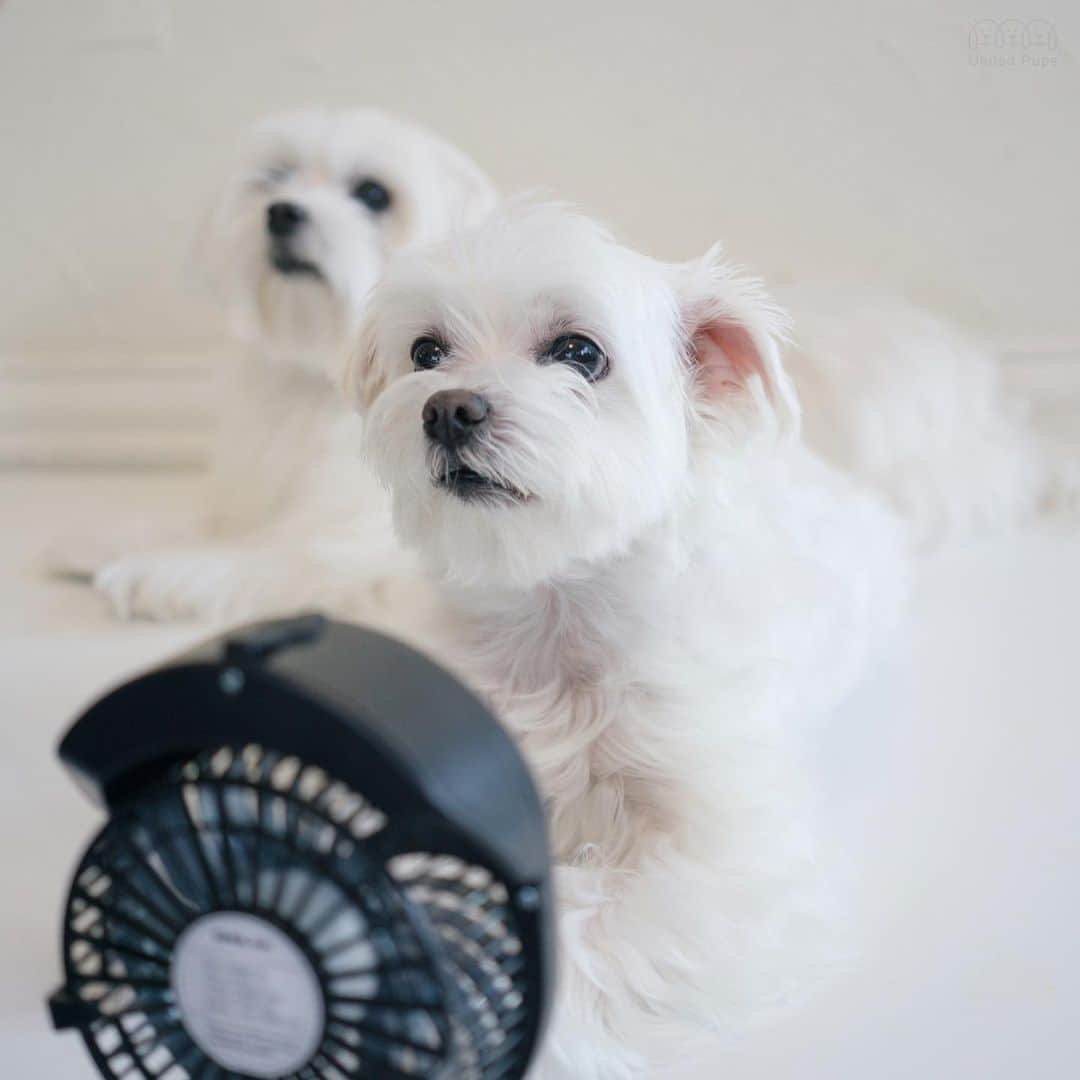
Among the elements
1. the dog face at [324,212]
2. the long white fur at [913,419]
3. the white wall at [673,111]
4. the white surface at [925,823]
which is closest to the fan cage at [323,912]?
the white surface at [925,823]

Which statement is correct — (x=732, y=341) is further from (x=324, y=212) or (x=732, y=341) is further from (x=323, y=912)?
(x=324, y=212)

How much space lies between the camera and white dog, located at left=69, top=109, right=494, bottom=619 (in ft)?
4.85

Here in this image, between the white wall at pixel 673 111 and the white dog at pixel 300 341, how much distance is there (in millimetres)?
357

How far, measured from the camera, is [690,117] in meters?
1.96

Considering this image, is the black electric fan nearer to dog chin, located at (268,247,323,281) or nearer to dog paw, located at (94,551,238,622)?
→ dog paw, located at (94,551,238,622)

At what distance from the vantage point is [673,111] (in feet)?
6.43

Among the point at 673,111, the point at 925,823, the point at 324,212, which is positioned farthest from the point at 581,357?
the point at 673,111

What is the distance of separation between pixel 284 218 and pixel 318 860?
117 centimetres

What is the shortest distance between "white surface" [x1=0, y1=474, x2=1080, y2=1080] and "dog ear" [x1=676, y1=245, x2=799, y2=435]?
351mm

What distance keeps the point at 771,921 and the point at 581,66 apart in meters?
1.48

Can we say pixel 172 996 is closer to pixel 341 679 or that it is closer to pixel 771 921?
pixel 341 679

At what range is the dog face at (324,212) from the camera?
1.52 m
